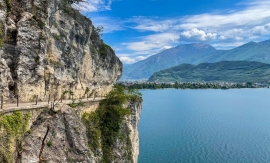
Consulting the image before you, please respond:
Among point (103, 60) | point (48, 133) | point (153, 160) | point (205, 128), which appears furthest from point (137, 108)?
point (205, 128)

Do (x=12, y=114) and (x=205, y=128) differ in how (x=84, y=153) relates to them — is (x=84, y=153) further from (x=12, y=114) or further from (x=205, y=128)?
(x=205, y=128)

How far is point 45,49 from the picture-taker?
21375mm

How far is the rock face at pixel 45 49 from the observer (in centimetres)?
1970

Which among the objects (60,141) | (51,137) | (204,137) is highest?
(51,137)

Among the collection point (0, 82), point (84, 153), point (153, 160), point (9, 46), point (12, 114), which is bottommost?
point (153, 160)

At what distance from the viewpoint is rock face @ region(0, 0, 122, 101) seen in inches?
776

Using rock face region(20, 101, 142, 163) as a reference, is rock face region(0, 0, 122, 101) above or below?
above

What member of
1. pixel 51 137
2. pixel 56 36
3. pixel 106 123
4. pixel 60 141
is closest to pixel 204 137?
pixel 106 123

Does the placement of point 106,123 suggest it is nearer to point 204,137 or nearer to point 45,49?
point 45,49

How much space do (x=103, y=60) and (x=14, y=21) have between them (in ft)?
52.0

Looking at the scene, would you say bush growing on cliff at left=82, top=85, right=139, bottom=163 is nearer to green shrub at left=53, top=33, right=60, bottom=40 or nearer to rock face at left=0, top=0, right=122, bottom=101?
rock face at left=0, top=0, right=122, bottom=101

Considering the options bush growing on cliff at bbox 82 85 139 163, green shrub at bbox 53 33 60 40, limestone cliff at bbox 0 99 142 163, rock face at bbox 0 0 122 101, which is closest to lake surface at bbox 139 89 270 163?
bush growing on cliff at bbox 82 85 139 163

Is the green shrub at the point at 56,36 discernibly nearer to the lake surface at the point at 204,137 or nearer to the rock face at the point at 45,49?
the rock face at the point at 45,49

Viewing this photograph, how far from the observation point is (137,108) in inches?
1331
